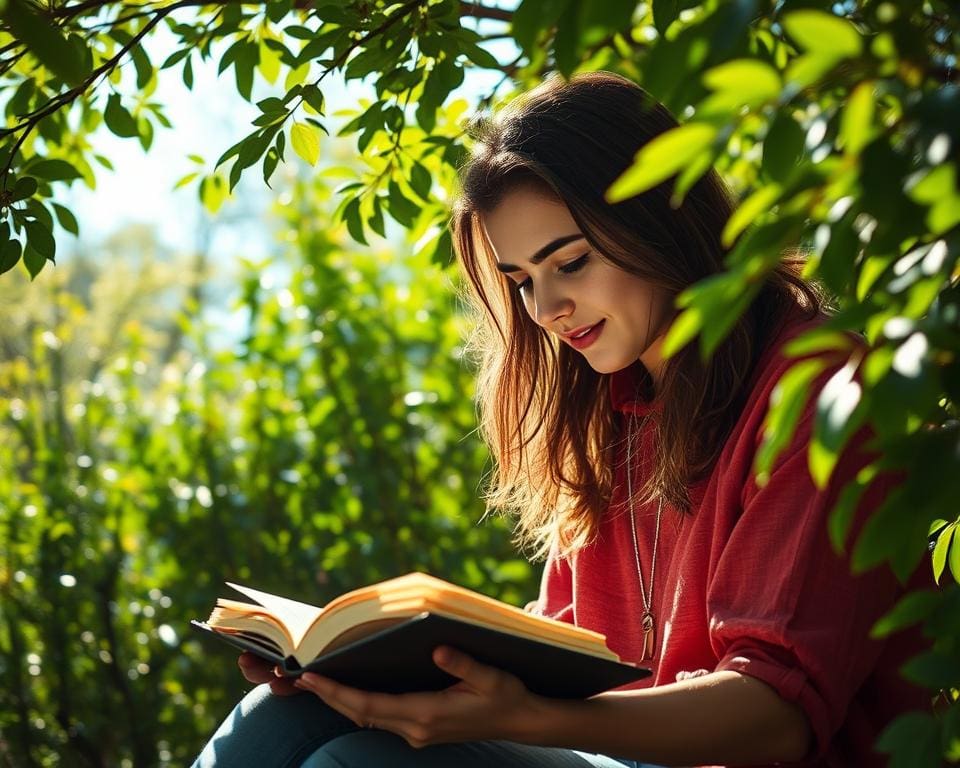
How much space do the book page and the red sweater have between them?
1.54 feet

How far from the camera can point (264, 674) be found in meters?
1.69

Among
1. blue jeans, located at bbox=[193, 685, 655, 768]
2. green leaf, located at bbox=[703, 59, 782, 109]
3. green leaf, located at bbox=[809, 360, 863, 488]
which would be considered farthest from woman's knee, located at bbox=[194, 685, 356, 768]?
green leaf, located at bbox=[703, 59, 782, 109]

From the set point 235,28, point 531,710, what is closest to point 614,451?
point 531,710

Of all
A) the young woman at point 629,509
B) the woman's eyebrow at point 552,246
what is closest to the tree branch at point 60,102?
the young woman at point 629,509

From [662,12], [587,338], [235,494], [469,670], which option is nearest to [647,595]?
[587,338]

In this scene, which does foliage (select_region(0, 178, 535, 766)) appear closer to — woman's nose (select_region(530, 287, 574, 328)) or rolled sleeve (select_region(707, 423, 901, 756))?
woman's nose (select_region(530, 287, 574, 328))

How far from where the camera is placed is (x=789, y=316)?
169 centimetres

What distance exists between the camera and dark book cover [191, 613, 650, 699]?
4.00 ft

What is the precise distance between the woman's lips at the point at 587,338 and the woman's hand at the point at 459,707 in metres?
0.63

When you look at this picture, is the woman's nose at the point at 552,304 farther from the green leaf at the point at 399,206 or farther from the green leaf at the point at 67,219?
the green leaf at the point at 67,219

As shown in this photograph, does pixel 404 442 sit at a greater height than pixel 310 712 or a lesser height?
greater

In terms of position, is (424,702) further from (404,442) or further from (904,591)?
(404,442)

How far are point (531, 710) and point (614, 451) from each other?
2.57 ft

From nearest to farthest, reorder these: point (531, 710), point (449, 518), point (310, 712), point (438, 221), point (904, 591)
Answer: point (531, 710) < point (904, 591) < point (310, 712) < point (438, 221) < point (449, 518)
